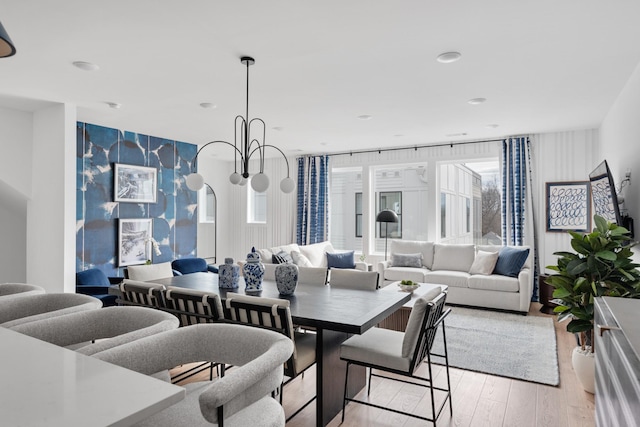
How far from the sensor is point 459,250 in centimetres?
616

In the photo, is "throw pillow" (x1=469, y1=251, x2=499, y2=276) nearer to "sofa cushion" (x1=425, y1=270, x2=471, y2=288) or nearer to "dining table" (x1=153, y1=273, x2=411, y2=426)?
"sofa cushion" (x1=425, y1=270, x2=471, y2=288)

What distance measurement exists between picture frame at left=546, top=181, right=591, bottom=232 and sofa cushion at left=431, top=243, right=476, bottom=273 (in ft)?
3.85

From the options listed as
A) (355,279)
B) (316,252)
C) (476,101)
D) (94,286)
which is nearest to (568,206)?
(476,101)

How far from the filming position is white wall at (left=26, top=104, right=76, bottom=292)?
438 cm

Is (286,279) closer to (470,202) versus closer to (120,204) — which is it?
(120,204)

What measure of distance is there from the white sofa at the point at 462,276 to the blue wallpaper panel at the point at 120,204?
10.9 ft

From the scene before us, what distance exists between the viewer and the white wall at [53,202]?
4.38m

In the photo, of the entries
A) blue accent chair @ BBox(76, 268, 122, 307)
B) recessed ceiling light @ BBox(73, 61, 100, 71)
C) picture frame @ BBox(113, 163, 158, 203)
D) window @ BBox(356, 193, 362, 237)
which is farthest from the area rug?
picture frame @ BBox(113, 163, 158, 203)

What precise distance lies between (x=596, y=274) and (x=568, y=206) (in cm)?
322

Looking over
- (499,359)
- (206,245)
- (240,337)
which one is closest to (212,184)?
(206,245)

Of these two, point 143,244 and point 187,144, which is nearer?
point 143,244

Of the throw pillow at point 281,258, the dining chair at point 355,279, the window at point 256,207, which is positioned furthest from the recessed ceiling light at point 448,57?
the window at point 256,207

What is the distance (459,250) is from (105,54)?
5180 millimetres

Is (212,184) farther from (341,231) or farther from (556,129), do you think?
(556,129)
